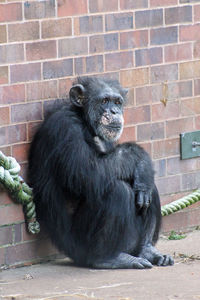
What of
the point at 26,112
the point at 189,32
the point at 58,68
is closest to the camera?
the point at 26,112

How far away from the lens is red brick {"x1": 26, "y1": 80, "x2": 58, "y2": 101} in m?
6.61

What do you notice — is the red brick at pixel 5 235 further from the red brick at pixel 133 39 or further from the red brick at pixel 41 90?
the red brick at pixel 133 39

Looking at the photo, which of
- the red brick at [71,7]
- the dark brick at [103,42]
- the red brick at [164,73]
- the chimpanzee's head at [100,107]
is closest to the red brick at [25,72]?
the chimpanzee's head at [100,107]

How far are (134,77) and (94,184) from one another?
126 centimetres

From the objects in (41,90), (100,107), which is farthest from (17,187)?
(100,107)

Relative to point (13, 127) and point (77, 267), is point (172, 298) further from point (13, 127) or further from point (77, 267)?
point (13, 127)

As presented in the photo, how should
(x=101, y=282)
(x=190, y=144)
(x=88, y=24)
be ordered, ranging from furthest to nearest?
1. (x=190, y=144)
2. (x=88, y=24)
3. (x=101, y=282)

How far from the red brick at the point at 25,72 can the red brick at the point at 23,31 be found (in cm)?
20

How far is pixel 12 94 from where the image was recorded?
6.49 m

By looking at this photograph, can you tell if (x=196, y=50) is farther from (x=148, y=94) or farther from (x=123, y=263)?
(x=123, y=263)

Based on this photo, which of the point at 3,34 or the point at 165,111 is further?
the point at 165,111

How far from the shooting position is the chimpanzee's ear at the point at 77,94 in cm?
665

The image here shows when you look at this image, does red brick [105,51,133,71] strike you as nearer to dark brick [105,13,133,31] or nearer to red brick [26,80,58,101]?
dark brick [105,13,133,31]

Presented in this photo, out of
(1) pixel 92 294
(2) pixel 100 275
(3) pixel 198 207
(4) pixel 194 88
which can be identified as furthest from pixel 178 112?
(1) pixel 92 294
